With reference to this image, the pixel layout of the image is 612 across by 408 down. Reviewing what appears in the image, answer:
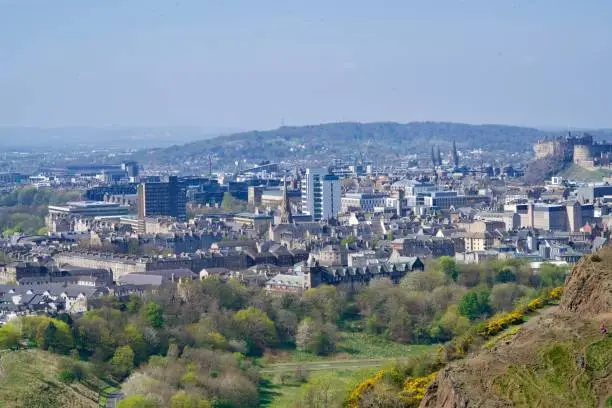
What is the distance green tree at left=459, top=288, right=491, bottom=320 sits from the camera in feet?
154

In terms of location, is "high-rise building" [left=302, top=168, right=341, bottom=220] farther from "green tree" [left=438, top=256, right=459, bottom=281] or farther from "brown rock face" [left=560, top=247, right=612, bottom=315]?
"brown rock face" [left=560, top=247, right=612, bottom=315]

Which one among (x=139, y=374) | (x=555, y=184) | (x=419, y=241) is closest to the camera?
(x=139, y=374)

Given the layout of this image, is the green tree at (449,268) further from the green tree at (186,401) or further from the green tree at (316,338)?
the green tree at (186,401)

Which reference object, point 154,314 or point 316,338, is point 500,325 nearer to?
point 316,338

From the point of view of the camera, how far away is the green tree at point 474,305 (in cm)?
4697

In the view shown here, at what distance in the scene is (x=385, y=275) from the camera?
56.5 m

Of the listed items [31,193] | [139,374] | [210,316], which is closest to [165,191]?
[31,193]

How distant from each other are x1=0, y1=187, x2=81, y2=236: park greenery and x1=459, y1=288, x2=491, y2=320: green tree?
4099 cm

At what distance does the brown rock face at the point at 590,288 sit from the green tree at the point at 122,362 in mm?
18479

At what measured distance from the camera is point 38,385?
34.3m

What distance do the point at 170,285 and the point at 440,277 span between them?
942 centimetres

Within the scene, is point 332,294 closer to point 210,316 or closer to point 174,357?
point 210,316

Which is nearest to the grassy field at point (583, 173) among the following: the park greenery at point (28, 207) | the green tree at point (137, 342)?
the park greenery at point (28, 207)

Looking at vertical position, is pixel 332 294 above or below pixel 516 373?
below
